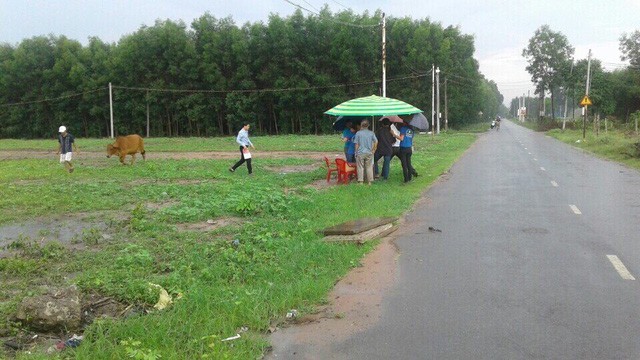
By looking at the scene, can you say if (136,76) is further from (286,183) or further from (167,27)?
(286,183)

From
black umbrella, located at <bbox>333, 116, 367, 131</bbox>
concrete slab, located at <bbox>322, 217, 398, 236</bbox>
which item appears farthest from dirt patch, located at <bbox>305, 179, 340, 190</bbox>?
concrete slab, located at <bbox>322, 217, 398, 236</bbox>

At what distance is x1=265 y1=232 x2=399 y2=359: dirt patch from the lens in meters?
5.06

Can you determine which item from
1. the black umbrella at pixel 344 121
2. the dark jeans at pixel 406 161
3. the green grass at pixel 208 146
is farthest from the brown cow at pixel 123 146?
the green grass at pixel 208 146

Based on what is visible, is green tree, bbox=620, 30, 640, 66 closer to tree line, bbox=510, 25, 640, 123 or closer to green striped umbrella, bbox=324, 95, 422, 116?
tree line, bbox=510, 25, 640, 123

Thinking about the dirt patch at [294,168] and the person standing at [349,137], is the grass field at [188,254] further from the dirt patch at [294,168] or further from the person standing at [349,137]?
the dirt patch at [294,168]

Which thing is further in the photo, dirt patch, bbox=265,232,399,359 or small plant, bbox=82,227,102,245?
small plant, bbox=82,227,102,245

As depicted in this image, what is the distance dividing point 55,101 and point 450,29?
49.6 m

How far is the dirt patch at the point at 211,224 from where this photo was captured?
10.1 m

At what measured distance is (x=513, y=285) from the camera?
6.64 m

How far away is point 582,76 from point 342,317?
243ft

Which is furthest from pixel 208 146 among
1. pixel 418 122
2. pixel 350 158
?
pixel 418 122

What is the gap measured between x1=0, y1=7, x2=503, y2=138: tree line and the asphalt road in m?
54.4

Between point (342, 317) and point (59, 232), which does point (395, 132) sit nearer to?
point (59, 232)

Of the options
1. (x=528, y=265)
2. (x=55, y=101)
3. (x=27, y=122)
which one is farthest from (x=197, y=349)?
(x=27, y=122)
